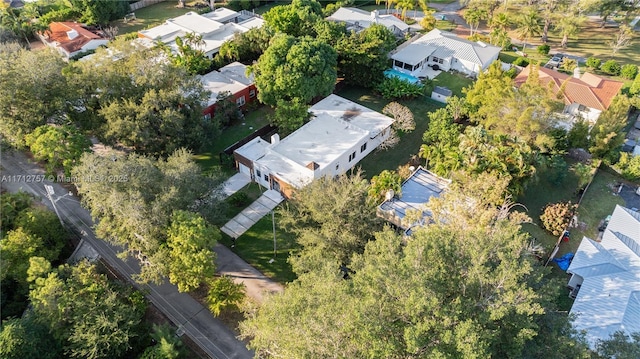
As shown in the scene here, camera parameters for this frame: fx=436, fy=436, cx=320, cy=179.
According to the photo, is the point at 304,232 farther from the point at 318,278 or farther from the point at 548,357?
the point at 548,357

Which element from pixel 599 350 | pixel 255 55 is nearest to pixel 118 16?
pixel 255 55

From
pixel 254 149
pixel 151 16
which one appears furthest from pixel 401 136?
pixel 151 16

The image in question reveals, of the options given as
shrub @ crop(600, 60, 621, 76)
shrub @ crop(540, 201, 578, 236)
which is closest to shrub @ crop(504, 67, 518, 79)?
shrub @ crop(600, 60, 621, 76)

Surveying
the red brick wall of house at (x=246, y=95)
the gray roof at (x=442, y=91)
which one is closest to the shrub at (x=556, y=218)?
the gray roof at (x=442, y=91)

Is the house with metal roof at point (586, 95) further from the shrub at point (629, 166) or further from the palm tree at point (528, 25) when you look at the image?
the palm tree at point (528, 25)

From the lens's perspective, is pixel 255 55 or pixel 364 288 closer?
pixel 364 288

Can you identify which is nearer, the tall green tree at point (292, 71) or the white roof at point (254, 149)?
the white roof at point (254, 149)
